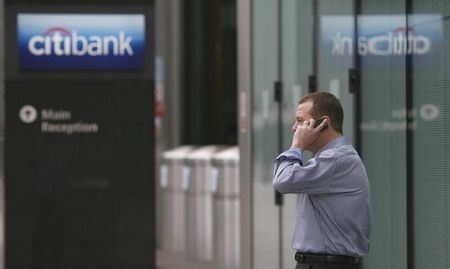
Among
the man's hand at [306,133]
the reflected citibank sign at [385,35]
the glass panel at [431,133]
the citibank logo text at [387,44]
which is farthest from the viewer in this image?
the citibank logo text at [387,44]

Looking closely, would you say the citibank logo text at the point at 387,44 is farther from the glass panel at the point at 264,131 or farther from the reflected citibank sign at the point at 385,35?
the glass panel at the point at 264,131

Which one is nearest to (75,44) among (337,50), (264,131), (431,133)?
(264,131)

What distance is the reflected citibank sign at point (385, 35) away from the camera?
15.7 ft

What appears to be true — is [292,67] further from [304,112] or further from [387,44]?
[304,112]

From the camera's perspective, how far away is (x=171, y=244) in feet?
47.2

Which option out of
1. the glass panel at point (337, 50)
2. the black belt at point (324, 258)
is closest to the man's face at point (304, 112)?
the black belt at point (324, 258)

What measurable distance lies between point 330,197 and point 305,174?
17 cm

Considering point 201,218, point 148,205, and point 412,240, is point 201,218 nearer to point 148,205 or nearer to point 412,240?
point 148,205

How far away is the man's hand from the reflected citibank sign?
0.78 meters

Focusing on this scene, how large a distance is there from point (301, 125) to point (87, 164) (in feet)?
15.5

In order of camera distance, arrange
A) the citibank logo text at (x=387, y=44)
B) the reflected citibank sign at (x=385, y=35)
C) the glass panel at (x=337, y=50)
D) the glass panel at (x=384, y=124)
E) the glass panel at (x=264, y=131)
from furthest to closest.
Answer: the glass panel at (x=264, y=131), the glass panel at (x=337, y=50), the glass panel at (x=384, y=124), the citibank logo text at (x=387, y=44), the reflected citibank sign at (x=385, y=35)

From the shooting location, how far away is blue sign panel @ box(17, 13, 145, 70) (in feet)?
28.4

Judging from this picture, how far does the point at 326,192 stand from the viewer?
424cm

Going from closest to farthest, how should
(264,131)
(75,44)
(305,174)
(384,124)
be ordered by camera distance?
(305,174), (384,124), (75,44), (264,131)
